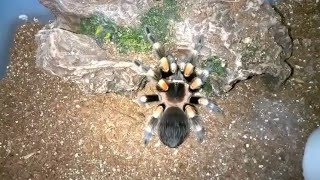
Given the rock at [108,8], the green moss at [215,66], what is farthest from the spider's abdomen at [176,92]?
the rock at [108,8]

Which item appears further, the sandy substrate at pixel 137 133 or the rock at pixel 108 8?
the sandy substrate at pixel 137 133

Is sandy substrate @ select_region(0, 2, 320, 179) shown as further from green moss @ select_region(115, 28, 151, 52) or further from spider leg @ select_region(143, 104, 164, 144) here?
green moss @ select_region(115, 28, 151, 52)

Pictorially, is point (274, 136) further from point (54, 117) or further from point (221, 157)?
point (54, 117)

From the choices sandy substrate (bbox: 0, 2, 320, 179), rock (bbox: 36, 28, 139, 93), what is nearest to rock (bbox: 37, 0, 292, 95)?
rock (bbox: 36, 28, 139, 93)

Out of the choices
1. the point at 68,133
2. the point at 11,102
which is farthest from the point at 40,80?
the point at 68,133

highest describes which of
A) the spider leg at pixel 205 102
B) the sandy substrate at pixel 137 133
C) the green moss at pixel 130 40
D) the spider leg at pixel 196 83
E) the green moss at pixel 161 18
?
the green moss at pixel 161 18

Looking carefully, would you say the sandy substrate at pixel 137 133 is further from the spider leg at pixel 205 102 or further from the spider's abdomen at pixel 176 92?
the spider's abdomen at pixel 176 92

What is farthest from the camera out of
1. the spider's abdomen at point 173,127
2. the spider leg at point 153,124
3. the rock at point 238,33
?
the spider leg at point 153,124

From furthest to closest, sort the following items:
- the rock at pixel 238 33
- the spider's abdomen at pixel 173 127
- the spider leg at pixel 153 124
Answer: the spider leg at pixel 153 124 < the spider's abdomen at pixel 173 127 < the rock at pixel 238 33
